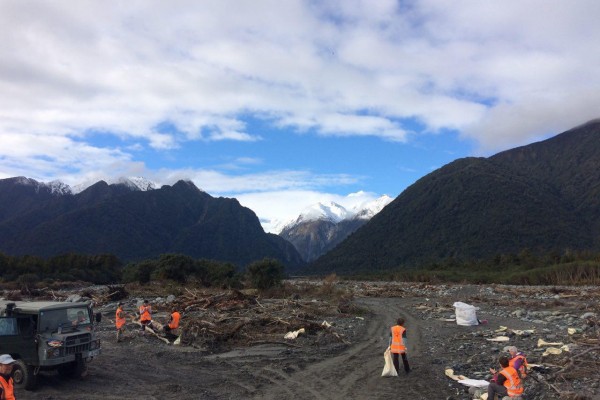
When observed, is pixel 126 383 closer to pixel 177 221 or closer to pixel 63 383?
pixel 63 383

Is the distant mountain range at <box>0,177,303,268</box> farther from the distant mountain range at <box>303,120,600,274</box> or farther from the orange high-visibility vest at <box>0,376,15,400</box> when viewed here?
the orange high-visibility vest at <box>0,376,15,400</box>

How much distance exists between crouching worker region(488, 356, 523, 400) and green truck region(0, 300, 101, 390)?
30.5ft

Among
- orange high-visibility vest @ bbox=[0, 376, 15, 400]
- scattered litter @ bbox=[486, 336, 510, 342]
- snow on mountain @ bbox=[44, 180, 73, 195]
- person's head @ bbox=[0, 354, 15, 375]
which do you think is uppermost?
snow on mountain @ bbox=[44, 180, 73, 195]

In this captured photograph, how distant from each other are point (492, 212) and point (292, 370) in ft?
317

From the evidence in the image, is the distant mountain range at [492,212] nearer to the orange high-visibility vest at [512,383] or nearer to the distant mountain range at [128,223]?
the distant mountain range at [128,223]

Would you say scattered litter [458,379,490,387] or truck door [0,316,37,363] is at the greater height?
truck door [0,316,37,363]

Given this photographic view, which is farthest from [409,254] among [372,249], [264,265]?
A: [264,265]

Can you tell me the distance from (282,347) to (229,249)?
144344 mm

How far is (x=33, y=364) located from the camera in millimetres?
11242

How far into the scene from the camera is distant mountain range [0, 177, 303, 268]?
118 m

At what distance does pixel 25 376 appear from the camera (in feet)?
37.1

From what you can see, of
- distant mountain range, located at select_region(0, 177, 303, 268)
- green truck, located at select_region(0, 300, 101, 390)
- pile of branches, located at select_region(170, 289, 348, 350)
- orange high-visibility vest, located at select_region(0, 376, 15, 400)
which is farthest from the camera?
distant mountain range, located at select_region(0, 177, 303, 268)

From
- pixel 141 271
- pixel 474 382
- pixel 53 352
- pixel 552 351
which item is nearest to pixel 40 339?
pixel 53 352

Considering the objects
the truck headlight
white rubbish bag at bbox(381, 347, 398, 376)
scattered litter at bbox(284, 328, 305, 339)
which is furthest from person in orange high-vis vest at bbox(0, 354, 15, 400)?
scattered litter at bbox(284, 328, 305, 339)
